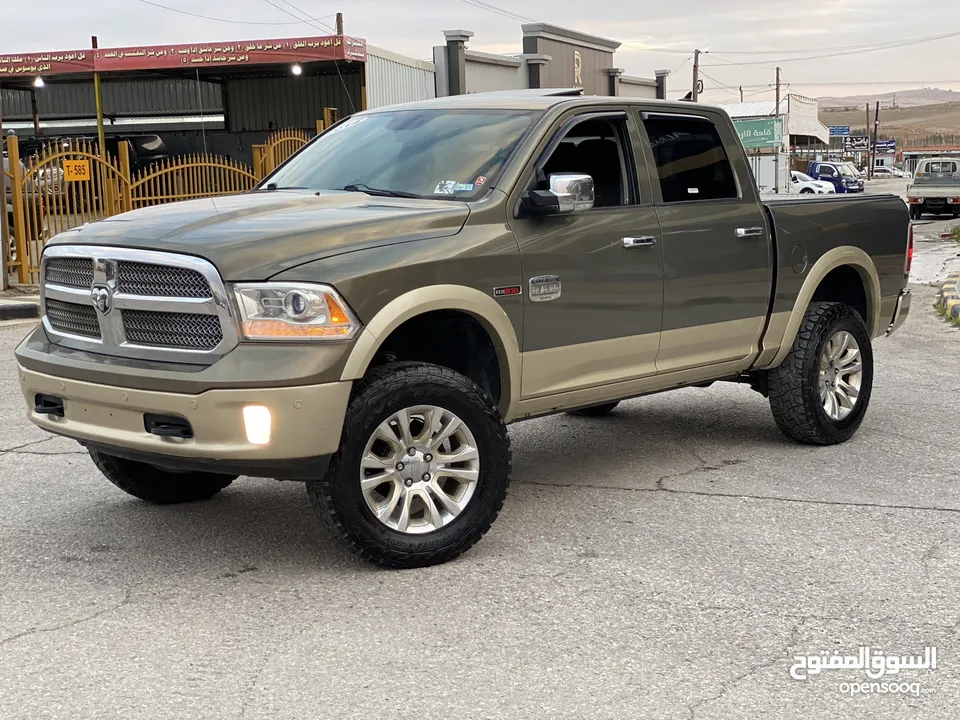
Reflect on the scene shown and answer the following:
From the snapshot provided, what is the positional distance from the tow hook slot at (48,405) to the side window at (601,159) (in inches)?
96.5

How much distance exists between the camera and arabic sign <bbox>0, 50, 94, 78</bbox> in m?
28.3

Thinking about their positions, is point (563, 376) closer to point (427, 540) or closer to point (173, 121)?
point (427, 540)

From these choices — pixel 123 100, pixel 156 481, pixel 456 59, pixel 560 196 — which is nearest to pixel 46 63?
pixel 123 100

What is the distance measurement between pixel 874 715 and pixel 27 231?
15.5 metres

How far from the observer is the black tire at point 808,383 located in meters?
6.84

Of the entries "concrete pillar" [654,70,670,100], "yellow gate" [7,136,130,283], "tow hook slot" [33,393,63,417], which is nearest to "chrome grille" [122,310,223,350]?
"tow hook slot" [33,393,63,417]

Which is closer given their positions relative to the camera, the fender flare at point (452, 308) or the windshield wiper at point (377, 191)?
the fender flare at point (452, 308)

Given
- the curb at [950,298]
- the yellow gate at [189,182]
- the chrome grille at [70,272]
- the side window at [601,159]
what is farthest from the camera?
the yellow gate at [189,182]

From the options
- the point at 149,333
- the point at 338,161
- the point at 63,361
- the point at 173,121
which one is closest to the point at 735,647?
the point at 149,333

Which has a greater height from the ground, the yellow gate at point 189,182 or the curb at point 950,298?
the yellow gate at point 189,182

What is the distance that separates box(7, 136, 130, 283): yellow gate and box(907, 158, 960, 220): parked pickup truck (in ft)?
86.6

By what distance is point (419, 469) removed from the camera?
4.82 meters

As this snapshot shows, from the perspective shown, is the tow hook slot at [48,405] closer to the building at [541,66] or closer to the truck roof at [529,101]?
the truck roof at [529,101]

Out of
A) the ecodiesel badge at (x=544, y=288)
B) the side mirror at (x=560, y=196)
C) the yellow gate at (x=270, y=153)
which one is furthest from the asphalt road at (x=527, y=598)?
the yellow gate at (x=270, y=153)
